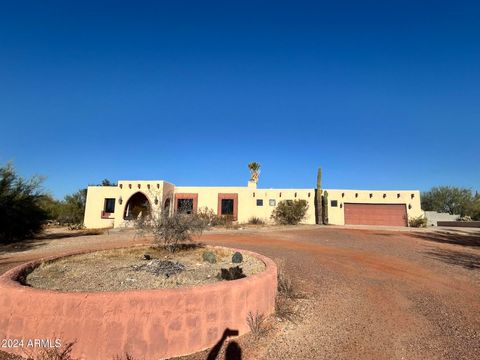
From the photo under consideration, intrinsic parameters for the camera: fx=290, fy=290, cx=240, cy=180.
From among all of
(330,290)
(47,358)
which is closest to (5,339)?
(47,358)

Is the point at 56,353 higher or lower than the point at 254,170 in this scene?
lower

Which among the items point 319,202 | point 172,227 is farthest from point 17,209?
point 319,202

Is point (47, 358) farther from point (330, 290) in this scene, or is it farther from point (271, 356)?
point (330, 290)

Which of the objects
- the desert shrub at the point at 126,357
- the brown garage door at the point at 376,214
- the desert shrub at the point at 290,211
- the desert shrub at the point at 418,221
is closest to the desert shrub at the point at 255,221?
the desert shrub at the point at 290,211

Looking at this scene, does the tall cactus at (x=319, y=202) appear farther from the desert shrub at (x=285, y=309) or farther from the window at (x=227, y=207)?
the desert shrub at (x=285, y=309)

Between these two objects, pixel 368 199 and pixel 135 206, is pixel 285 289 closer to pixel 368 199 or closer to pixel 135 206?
pixel 135 206

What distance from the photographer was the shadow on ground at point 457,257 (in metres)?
9.16

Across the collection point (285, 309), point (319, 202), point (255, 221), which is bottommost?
point (285, 309)

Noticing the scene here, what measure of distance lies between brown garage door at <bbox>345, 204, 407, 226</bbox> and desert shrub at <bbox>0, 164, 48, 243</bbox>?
23.6 metres

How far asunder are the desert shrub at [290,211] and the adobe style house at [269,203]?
0.76 meters

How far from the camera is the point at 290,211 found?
2509cm

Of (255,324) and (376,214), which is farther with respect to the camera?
(376,214)

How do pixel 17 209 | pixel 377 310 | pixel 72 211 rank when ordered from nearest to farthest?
pixel 377 310 < pixel 17 209 < pixel 72 211

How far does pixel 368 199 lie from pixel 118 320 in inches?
1038
